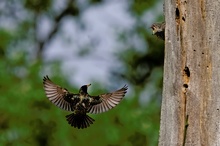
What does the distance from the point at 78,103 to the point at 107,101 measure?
0.62ft

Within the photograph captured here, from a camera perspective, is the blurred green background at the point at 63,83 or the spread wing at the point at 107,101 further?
the blurred green background at the point at 63,83

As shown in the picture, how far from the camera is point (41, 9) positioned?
18344mm

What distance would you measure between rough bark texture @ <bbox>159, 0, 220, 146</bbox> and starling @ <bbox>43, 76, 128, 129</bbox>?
31 centimetres

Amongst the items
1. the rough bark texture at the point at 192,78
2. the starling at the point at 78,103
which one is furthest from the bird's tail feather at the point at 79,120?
the rough bark texture at the point at 192,78

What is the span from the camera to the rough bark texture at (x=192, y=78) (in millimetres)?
4434

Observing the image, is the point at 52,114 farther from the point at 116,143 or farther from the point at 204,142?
the point at 204,142

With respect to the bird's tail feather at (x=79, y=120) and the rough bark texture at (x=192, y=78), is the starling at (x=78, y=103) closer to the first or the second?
the bird's tail feather at (x=79, y=120)

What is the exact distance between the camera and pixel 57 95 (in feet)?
15.4

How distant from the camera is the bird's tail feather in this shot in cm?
464

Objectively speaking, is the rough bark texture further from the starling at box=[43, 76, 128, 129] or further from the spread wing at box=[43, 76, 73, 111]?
the spread wing at box=[43, 76, 73, 111]

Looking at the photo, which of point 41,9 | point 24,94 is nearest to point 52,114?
point 24,94

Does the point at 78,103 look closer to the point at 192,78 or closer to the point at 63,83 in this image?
the point at 192,78

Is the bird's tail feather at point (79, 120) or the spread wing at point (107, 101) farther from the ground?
the spread wing at point (107, 101)

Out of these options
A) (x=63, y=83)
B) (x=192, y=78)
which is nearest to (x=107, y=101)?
(x=192, y=78)
